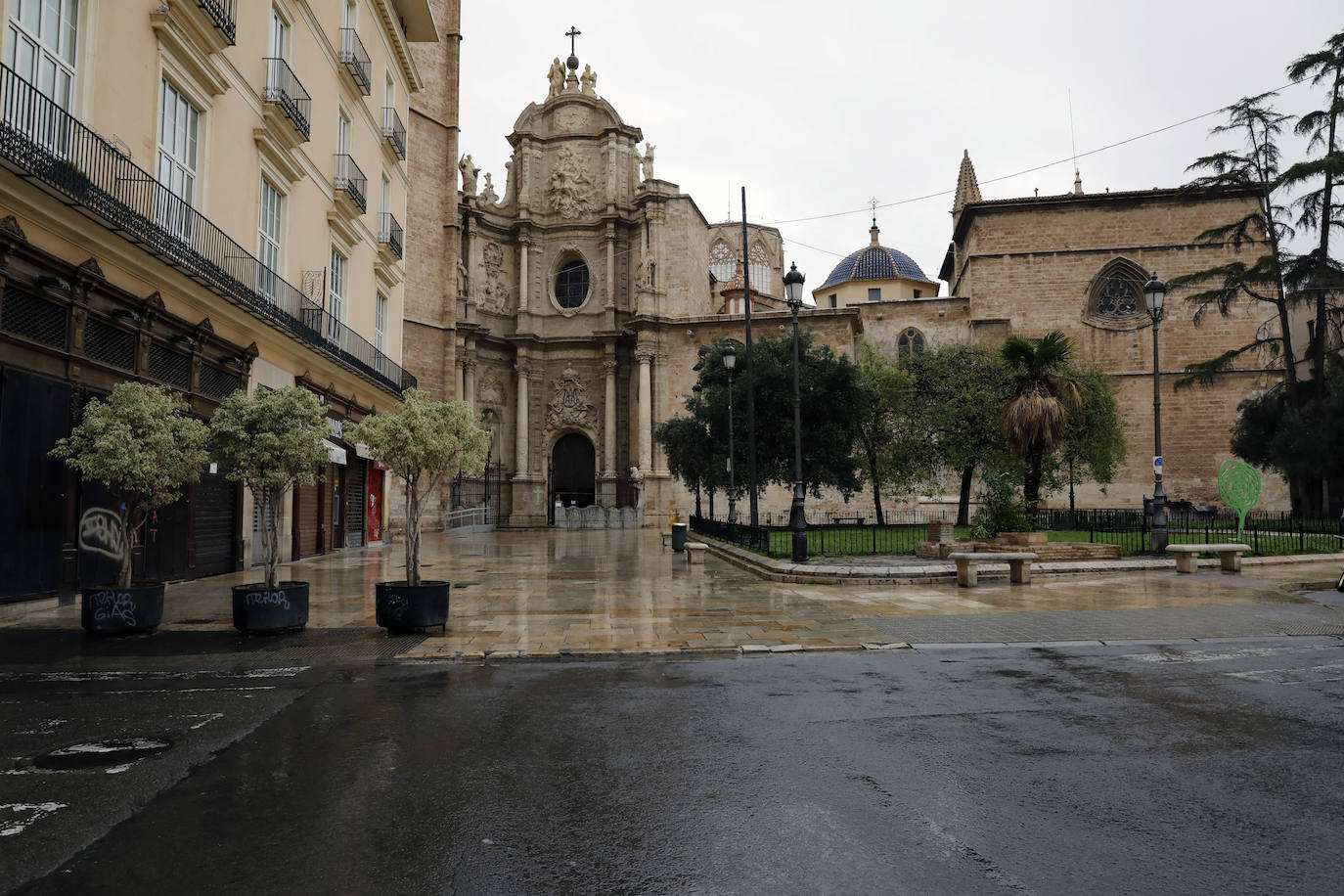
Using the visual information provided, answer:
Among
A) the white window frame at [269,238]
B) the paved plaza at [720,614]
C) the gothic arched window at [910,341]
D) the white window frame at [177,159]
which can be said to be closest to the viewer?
the paved plaza at [720,614]

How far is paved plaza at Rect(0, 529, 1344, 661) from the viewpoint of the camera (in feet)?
26.8

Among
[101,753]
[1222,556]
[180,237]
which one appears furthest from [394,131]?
[1222,556]

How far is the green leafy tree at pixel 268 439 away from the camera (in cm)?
902

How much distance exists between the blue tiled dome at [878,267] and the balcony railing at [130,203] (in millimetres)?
45799

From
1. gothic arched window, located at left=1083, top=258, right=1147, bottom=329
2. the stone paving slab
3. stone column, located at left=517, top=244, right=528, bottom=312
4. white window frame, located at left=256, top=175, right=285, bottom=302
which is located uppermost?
stone column, located at left=517, top=244, right=528, bottom=312

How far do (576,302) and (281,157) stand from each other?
31.6 meters

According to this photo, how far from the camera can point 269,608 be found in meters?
8.62

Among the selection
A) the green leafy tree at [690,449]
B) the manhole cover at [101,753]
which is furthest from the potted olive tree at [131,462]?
the green leafy tree at [690,449]

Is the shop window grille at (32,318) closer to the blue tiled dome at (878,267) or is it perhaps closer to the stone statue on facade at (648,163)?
the stone statue on facade at (648,163)

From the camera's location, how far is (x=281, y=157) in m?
16.5

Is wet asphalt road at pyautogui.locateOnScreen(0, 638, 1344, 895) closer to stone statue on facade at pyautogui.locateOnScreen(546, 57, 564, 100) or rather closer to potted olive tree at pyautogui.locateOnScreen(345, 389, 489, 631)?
potted olive tree at pyautogui.locateOnScreen(345, 389, 489, 631)

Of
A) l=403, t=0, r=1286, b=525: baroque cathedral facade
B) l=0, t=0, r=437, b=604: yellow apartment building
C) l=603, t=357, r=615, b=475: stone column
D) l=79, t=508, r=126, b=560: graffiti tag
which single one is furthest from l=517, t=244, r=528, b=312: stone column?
l=79, t=508, r=126, b=560: graffiti tag

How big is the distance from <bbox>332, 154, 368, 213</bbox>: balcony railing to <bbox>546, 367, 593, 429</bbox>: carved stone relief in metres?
25.1

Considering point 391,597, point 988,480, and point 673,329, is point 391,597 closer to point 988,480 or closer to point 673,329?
point 988,480
